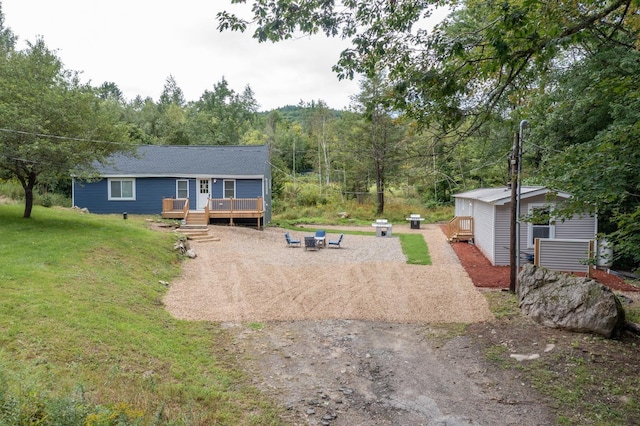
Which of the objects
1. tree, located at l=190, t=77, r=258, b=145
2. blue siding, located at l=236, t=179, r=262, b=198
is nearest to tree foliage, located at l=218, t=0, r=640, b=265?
blue siding, located at l=236, t=179, r=262, b=198

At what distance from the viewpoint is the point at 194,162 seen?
23500 millimetres

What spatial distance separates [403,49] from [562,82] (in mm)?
11288

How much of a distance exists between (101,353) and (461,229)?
1849cm

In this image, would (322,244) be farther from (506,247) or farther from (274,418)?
(274,418)

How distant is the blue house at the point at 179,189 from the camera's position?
2189 centimetres

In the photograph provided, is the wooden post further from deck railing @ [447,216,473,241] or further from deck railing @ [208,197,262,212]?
deck railing @ [208,197,262,212]

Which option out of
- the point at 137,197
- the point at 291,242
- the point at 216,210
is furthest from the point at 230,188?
the point at 291,242

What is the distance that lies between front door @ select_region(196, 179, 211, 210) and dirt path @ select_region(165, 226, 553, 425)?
8.58 m

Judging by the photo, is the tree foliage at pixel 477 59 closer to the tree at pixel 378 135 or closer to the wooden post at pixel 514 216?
the wooden post at pixel 514 216

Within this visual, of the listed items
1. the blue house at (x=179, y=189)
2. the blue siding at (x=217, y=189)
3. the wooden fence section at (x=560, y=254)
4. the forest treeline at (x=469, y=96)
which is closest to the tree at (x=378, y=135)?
the forest treeline at (x=469, y=96)

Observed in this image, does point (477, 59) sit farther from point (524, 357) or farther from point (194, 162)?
Result: point (194, 162)

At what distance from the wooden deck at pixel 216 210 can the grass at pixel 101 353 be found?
10691mm

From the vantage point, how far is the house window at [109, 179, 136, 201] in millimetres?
22375

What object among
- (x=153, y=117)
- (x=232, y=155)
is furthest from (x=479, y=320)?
(x=153, y=117)
